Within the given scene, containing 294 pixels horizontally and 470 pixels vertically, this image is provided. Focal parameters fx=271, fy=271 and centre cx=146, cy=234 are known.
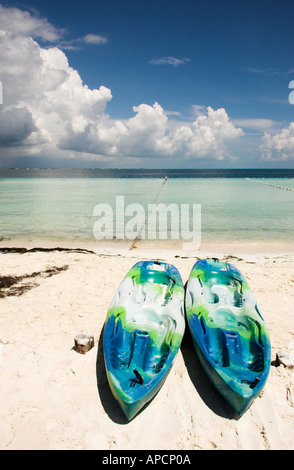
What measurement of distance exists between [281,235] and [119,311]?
1008 cm

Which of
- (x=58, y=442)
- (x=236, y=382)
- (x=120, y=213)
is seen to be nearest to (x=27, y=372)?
(x=58, y=442)

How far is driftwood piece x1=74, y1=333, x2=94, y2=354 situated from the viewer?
3924mm

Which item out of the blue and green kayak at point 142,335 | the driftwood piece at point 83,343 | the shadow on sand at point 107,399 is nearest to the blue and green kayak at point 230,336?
the blue and green kayak at point 142,335

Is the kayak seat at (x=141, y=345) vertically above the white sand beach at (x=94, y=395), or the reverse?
the kayak seat at (x=141, y=345)

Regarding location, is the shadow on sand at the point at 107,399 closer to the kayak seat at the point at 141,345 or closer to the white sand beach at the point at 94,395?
the white sand beach at the point at 94,395

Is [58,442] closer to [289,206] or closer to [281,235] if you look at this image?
[281,235]

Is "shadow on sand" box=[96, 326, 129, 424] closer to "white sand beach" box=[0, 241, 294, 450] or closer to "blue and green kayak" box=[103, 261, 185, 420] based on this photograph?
"white sand beach" box=[0, 241, 294, 450]

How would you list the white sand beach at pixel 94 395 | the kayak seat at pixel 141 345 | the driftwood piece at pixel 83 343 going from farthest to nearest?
the driftwood piece at pixel 83 343
the kayak seat at pixel 141 345
the white sand beach at pixel 94 395

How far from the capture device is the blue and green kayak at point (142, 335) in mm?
2941

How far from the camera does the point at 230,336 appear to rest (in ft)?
12.1

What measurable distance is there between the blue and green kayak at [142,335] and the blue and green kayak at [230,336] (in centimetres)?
29

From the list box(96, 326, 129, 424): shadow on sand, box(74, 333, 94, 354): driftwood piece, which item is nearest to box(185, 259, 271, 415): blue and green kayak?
box(96, 326, 129, 424): shadow on sand

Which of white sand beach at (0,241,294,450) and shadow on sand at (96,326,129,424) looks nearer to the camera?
white sand beach at (0,241,294,450)

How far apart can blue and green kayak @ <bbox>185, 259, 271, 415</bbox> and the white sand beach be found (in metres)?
0.30
